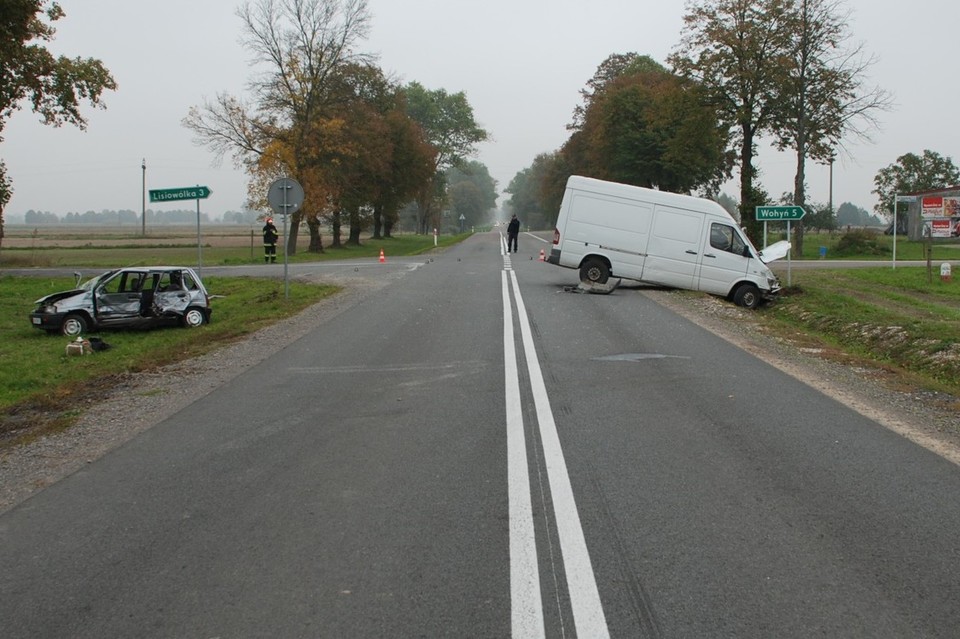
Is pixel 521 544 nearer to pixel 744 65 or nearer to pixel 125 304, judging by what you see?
pixel 125 304

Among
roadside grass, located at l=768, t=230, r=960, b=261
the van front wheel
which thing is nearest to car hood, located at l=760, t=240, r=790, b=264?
the van front wheel

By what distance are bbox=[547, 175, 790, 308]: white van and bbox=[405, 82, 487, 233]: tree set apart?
6848cm

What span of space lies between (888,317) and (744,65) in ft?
97.7

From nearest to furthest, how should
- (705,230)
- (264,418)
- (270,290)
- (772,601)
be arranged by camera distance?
(772,601) → (264,418) → (705,230) → (270,290)

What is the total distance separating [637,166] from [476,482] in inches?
2202

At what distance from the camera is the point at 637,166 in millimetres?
58969

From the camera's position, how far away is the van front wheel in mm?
20141

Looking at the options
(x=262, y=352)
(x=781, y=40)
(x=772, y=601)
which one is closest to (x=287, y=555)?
(x=772, y=601)

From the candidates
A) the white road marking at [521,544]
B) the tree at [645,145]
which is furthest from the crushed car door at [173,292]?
the tree at [645,145]

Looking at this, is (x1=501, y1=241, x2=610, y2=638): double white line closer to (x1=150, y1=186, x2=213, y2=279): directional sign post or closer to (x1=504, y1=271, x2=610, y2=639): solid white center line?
(x1=504, y1=271, x2=610, y2=639): solid white center line

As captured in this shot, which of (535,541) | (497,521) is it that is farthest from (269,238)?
(535,541)

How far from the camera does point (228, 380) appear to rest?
9750 mm

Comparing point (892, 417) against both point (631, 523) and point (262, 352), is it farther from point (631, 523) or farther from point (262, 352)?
point (262, 352)

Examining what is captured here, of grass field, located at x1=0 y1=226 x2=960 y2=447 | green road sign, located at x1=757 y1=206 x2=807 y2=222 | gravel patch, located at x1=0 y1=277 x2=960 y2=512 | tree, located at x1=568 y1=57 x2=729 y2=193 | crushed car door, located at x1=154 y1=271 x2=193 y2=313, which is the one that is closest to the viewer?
gravel patch, located at x1=0 y1=277 x2=960 y2=512
